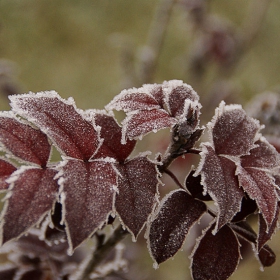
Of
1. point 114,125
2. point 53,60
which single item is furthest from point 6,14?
point 114,125

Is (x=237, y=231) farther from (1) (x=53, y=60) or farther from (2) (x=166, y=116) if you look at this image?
(1) (x=53, y=60)

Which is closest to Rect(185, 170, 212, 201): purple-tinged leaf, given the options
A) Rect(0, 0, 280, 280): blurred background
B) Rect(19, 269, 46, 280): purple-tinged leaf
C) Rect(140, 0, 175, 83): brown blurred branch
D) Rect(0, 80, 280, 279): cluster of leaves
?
Rect(0, 80, 280, 279): cluster of leaves

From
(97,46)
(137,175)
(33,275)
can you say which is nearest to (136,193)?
(137,175)

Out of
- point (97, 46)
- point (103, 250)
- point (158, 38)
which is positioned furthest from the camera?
point (97, 46)

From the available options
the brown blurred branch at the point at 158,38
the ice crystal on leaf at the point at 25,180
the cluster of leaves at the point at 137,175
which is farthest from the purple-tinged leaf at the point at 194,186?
the brown blurred branch at the point at 158,38

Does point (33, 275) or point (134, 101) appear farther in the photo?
point (33, 275)

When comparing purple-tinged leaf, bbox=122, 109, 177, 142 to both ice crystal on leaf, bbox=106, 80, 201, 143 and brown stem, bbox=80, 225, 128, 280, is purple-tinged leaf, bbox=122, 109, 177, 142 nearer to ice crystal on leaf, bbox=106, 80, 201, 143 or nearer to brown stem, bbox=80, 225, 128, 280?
ice crystal on leaf, bbox=106, 80, 201, 143

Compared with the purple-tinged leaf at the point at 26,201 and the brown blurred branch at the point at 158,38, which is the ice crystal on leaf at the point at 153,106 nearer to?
the purple-tinged leaf at the point at 26,201

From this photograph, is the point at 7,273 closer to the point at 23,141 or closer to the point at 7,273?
the point at 7,273
